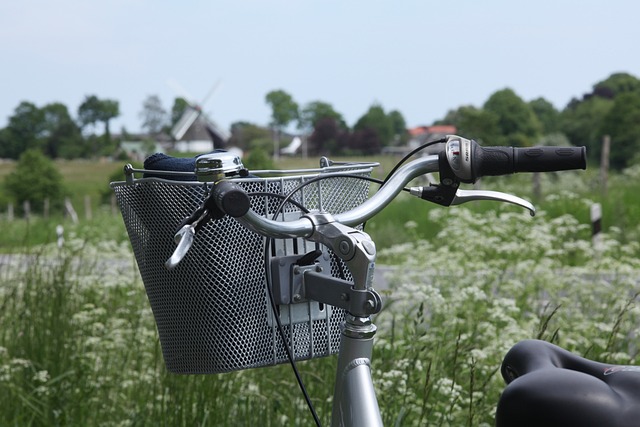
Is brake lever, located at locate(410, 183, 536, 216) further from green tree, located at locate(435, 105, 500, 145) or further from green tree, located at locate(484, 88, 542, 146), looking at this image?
green tree, located at locate(484, 88, 542, 146)

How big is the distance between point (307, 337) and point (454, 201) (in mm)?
439

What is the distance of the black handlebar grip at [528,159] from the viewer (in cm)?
176

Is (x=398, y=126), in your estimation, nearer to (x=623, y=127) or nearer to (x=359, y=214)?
(x=623, y=127)

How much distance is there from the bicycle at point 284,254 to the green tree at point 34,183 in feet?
116

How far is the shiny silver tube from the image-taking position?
63.8 inches

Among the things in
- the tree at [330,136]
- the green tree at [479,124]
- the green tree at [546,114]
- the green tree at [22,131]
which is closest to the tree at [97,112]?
the green tree at [22,131]

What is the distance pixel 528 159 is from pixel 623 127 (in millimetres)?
41178

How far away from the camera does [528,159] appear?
5.89ft

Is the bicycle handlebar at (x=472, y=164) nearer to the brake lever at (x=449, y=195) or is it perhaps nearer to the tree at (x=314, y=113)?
the brake lever at (x=449, y=195)

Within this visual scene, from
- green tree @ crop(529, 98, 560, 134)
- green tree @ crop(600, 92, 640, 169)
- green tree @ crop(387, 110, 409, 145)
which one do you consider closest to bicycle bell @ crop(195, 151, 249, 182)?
green tree @ crop(600, 92, 640, 169)

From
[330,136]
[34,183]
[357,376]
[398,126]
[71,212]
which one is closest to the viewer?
[357,376]

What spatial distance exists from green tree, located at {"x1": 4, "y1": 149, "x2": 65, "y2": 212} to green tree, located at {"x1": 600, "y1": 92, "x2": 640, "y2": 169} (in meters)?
23.3

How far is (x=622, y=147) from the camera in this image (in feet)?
130

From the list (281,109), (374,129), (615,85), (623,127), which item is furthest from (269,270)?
(281,109)
